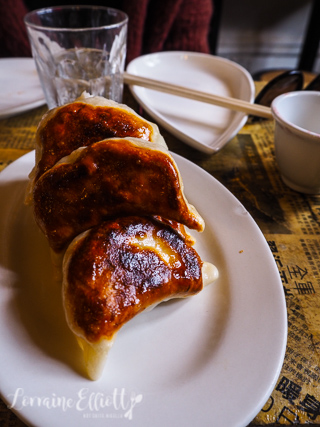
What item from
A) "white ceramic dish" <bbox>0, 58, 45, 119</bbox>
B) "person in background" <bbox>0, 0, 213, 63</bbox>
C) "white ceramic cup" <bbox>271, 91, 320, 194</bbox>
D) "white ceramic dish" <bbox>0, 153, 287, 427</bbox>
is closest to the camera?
"white ceramic dish" <bbox>0, 153, 287, 427</bbox>

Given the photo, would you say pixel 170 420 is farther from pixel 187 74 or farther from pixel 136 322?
pixel 187 74

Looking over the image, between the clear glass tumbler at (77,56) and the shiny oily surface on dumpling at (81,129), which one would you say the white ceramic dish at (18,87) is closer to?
the clear glass tumbler at (77,56)

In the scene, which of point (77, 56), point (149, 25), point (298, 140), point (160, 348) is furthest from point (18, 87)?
point (160, 348)

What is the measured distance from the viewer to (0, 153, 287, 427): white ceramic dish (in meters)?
0.57

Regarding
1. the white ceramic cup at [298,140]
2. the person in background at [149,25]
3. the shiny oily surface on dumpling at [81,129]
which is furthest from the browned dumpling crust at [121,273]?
the person in background at [149,25]

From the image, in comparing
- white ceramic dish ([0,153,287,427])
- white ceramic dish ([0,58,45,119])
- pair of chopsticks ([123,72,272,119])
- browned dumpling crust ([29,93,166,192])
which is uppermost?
browned dumpling crust ([29,93,166,192])

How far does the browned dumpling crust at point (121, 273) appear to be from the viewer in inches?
24.9

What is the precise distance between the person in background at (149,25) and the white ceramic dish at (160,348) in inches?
60.7

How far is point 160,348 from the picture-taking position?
69 centimetres

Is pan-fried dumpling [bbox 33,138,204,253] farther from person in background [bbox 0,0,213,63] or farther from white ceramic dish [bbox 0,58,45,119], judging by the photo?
person in background [bbox 0,0,213,63]

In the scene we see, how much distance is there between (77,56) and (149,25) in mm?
973

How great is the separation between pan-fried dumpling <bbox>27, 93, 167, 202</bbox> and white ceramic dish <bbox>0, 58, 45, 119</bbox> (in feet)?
1.97

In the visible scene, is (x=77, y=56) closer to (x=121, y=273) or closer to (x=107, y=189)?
(x=107, y=189)

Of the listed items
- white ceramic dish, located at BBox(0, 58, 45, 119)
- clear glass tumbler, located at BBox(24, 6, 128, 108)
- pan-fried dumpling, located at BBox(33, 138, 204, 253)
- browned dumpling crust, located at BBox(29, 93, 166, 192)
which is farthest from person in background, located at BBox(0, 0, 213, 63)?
pan-fried dumpling, located at BBox(33, 138, 204, 253)
